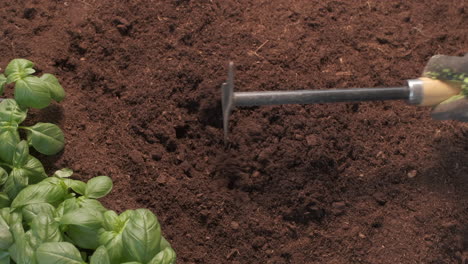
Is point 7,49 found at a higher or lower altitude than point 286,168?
higher

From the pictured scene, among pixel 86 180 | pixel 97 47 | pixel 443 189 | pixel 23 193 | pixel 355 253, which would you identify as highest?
pixel 97 47

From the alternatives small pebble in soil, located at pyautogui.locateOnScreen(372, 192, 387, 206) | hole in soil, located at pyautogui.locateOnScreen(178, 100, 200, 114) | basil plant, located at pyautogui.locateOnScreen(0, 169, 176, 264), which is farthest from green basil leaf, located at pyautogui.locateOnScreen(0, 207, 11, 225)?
small pebble in soil, located at pyautogui.locateOnScreen(372, 192, 387, 206)

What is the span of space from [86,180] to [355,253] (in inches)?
40.9

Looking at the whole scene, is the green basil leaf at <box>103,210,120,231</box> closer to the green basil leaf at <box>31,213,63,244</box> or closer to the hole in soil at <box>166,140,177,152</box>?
the green basil leaf at <box>31,213,63,244</box>

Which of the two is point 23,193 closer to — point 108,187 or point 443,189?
point 108,187

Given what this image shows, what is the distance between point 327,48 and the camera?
6.61 feet

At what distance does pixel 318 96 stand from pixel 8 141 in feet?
3.50

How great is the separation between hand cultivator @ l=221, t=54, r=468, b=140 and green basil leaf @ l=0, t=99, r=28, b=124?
73 centimetres

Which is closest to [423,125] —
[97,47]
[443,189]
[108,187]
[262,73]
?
[443,189]

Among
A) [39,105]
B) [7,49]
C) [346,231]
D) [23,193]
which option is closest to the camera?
[23,193]

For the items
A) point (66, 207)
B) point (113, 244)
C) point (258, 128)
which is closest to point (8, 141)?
point (66, 207)

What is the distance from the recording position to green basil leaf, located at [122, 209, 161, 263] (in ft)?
4.41

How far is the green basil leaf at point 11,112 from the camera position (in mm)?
1597

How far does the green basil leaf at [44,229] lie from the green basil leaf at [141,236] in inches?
8.4
